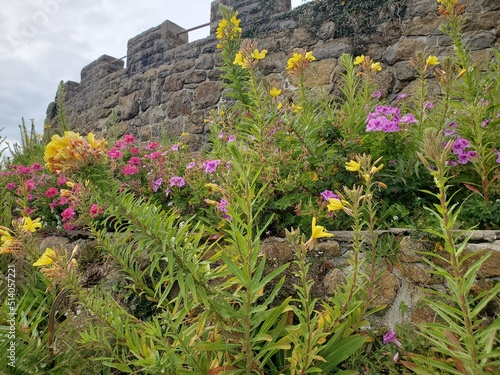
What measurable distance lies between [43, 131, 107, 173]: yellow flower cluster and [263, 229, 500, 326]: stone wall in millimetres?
1085

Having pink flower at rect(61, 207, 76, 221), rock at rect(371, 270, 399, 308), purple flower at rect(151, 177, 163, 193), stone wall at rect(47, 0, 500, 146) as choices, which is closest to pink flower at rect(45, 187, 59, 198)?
pink flower at rect(61, 207, 76, 221)

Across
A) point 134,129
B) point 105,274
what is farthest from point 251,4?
point 105,274

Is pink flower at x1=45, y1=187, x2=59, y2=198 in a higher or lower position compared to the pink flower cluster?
lower

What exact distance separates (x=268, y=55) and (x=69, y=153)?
16.3 feet

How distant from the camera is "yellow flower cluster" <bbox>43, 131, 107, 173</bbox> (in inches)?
48.6

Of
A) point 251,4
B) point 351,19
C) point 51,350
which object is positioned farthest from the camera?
point 251,4

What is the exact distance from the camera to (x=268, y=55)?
5719 millimetres

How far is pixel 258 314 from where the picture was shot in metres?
1.24

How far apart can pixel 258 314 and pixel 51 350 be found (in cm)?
74

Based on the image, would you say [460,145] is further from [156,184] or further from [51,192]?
[51,192]

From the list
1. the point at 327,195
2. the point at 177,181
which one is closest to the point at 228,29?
the point at 177,181

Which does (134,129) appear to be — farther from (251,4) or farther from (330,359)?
(330,359)

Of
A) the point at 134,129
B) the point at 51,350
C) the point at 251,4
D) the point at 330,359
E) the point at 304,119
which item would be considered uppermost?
the point at 251,4

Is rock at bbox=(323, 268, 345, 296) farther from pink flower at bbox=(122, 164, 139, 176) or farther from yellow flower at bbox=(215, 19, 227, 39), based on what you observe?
yellow flower at bbox=(215, 19, 227, 39)
